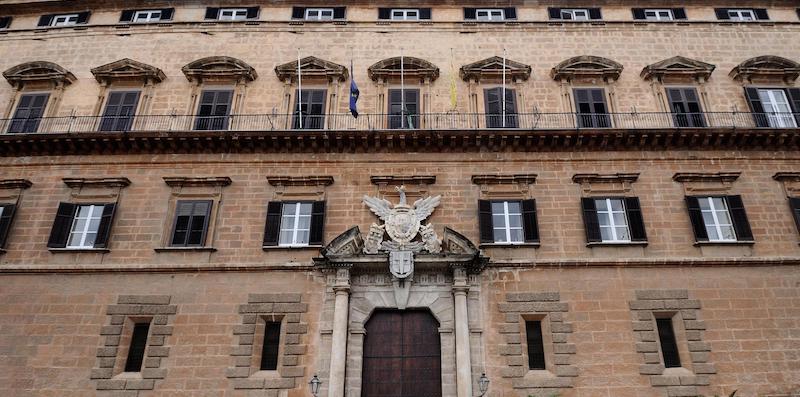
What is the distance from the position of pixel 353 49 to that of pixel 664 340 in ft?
50.2

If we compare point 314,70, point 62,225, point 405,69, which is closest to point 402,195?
point 405,69

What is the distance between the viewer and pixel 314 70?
68.2ft

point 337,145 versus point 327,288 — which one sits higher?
point 337,145

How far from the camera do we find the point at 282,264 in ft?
56.0

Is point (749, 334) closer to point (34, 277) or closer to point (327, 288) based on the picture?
point (327, 288)

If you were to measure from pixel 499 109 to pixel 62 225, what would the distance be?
51.5 ft

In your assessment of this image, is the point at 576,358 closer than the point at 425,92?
Yes

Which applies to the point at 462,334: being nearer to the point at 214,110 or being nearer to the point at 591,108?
the point at 591,108

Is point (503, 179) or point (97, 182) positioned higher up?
point (503, 179)

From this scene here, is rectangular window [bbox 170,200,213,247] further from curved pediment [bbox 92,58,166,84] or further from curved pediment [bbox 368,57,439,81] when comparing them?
curved pediment [bbox 368,57,439,81]

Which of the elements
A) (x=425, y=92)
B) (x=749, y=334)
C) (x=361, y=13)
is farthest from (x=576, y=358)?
(x=361, y=13)

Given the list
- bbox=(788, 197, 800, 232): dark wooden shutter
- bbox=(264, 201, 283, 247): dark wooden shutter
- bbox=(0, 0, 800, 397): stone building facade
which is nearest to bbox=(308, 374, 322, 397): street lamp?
bbox=(0, 0, 800, 397): stone building facade

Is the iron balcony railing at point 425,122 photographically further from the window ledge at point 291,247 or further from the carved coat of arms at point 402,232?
the window ledge at point 291,247

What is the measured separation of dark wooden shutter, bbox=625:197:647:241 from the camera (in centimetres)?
1723
